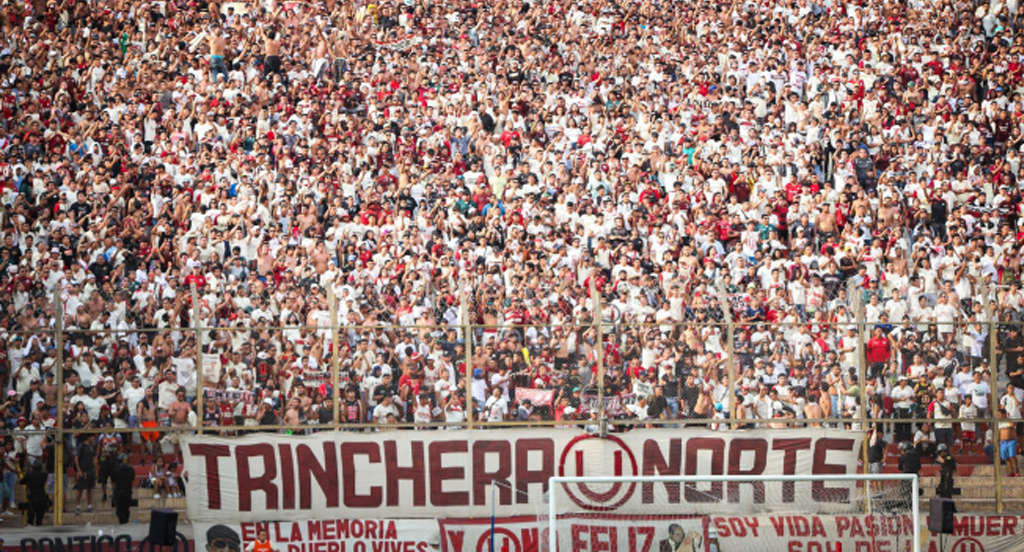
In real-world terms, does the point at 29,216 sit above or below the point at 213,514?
above

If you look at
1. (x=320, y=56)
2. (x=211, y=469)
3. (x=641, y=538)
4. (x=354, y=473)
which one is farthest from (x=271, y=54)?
(x=641, y=538)

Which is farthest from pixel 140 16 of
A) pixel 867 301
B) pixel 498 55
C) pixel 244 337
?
pixel 867 301

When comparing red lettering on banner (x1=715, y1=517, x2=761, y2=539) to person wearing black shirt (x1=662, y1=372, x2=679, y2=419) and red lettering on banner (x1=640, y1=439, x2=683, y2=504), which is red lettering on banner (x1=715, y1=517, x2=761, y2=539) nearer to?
red lettering on banner (x1=640, y1=439, x2=683, y2=504)

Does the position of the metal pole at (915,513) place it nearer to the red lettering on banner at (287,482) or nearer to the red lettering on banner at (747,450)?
the red lettering on banner at (747,450)

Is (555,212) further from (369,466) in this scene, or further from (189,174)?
(369,466)

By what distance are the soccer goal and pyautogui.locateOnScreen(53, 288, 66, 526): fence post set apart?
615cm

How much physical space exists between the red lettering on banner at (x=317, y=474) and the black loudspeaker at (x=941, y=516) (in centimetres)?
749

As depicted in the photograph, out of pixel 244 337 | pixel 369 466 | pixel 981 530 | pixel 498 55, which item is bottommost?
pixel 981 530

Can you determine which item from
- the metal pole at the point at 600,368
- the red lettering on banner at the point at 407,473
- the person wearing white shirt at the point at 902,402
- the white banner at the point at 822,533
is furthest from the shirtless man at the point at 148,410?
the person wearing white shirt at the point at 902,402

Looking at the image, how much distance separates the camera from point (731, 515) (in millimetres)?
16250

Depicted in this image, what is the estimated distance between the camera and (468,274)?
75.6 ft

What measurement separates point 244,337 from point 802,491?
745 cm

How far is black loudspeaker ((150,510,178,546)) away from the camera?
1523cm

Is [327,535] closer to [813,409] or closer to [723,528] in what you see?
[723,528]
